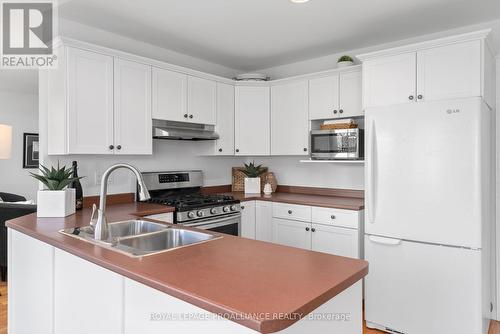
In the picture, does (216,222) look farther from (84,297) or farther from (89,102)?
(84,297)

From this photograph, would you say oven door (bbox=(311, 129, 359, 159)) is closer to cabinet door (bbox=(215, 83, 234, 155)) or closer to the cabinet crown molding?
the cabinet crown molding

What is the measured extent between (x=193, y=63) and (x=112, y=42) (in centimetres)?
98

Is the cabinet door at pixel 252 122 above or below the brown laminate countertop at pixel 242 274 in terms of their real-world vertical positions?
above

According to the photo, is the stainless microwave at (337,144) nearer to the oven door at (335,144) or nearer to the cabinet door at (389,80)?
the oven door at (335,144)

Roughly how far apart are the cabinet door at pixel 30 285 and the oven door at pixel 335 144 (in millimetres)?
2476

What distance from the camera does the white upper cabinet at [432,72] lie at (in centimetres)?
230

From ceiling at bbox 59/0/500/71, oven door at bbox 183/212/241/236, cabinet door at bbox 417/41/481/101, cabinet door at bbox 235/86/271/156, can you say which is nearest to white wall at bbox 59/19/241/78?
ceiling at bbox 59/0/500/71

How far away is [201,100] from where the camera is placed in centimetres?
352

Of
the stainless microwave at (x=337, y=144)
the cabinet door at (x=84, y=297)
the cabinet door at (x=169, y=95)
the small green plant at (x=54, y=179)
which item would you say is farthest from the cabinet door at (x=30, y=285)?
the stainless microwave at (x=337, y=144)

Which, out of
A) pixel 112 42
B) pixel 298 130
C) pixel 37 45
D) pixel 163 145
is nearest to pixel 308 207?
pixel 298 130

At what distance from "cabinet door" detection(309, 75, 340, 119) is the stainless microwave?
Result: 227 mm

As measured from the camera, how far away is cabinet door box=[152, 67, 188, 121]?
10.2 ft

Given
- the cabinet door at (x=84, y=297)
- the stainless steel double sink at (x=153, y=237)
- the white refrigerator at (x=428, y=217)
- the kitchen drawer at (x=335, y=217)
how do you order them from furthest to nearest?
the kitchen drawer at (x=335, y=217) → the white refrigerator at (x=428, y=217) → the stainless steel double sink at (x=153, y=237) → the cabinet door at (x=84, y=297)

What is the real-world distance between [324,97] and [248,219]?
1.51 meters
